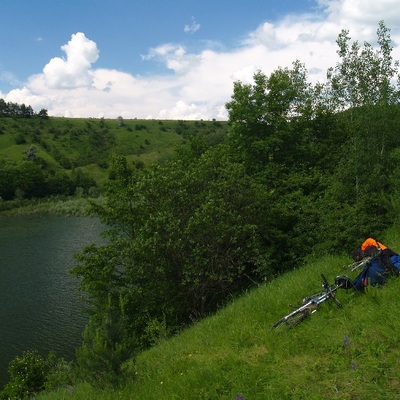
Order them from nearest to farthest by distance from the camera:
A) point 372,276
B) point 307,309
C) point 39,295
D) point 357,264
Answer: point 307,309 < point 372,276 < point 357,264 < point 39,295

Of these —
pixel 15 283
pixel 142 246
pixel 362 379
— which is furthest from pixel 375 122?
pixel 15 283

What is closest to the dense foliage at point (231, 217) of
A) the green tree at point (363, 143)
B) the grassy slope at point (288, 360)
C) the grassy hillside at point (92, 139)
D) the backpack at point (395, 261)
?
the green tree at point (363, 143)

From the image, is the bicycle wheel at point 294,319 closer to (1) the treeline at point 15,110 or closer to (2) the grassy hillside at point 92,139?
(2) the grassy hillside at point 92,139

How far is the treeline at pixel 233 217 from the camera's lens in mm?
14141

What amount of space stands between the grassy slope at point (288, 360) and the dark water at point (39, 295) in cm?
1777

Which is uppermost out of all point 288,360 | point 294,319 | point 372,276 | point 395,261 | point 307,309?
point 395,261

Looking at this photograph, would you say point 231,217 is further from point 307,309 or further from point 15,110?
point 15,110

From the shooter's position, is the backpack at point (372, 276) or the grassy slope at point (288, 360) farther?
the backpack at point (372, 276)

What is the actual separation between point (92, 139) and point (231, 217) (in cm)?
13808

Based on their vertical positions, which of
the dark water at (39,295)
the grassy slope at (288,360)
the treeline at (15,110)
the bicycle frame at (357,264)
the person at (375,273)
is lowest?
the dark water at (39,295)

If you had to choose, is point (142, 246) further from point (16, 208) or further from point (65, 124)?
point (65, 124)

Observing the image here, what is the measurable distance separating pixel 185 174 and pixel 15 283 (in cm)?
2556

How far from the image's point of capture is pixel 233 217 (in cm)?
1620

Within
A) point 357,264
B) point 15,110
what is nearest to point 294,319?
point 357,264
